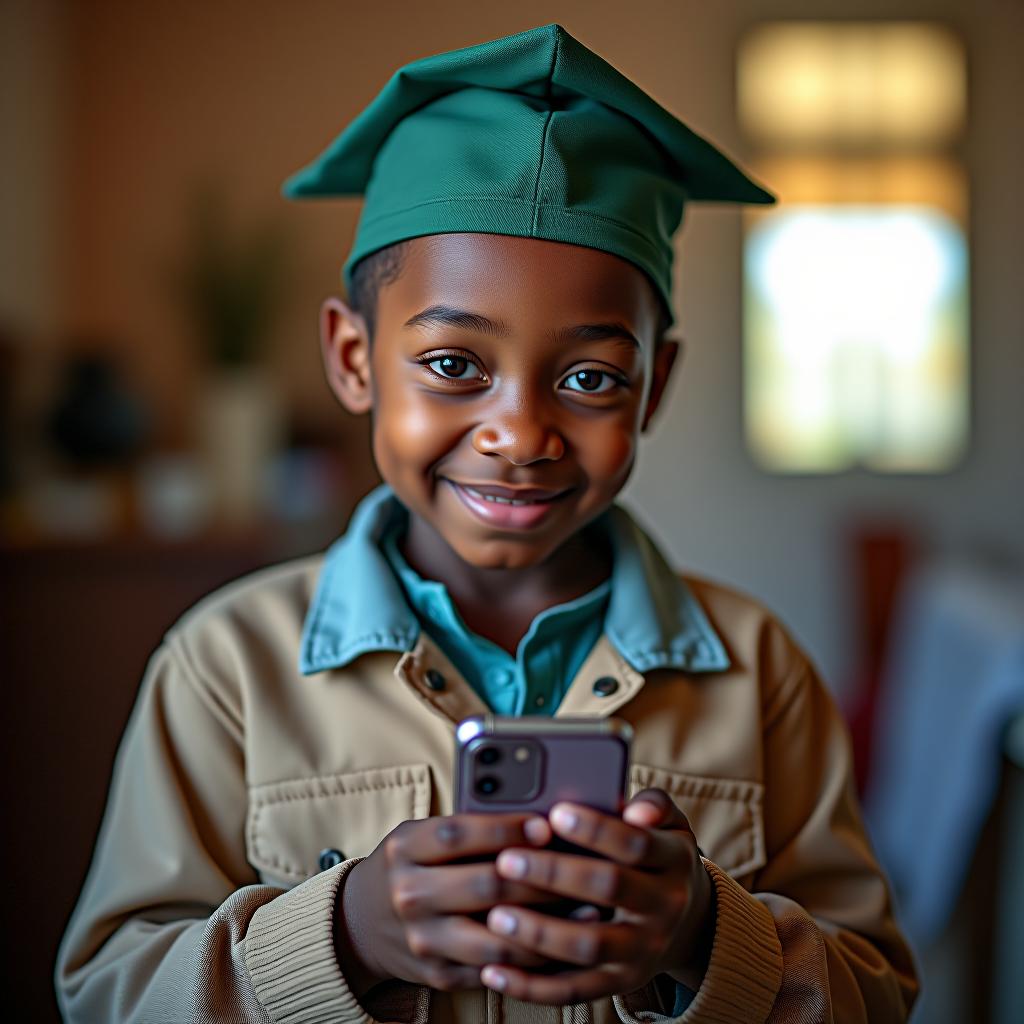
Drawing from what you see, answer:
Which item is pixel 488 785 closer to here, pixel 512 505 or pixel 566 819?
pixel 566 819

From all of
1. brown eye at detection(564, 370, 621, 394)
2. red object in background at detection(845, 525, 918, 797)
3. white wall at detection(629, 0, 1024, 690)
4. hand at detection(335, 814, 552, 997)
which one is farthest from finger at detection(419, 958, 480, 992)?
white wall at detection(629, 0, 1024, 690)

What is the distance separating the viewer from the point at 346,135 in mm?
770

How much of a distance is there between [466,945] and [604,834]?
0.08 m

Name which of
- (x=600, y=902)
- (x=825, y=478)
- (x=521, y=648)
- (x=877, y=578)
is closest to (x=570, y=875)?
(x=600, y=902)

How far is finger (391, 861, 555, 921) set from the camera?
1.78 feet

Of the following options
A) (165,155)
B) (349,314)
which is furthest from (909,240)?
(349,314)

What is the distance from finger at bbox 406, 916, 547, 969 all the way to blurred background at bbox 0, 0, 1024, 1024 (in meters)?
0.64

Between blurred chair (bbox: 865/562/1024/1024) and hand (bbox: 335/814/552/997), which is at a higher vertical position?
hand (bbox: 335/814/552/997)

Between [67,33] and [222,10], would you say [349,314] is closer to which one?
[222,10]

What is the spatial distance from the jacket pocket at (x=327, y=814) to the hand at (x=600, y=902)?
0.19 meters

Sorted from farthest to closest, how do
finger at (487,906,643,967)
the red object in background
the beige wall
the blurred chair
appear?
1. the red object in background
2. the beige wall
3. the blurred chair
4. finger at (487,906,643,967)

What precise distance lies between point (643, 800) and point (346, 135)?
0.46 meters

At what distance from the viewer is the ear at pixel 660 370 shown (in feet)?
2.66

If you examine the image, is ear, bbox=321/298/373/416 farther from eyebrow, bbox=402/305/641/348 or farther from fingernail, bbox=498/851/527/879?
fingernail, bbox=498/851/527/879
